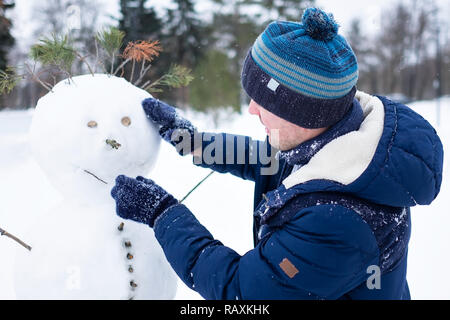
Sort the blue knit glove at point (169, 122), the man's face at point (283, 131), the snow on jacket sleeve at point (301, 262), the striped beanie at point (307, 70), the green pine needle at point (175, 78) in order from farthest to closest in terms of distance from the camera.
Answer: the green pine needle at point (175, 78) < the blue knit glove at point (169, 122) < the man's face at point (283, 131) < the striped beanie at point (307, 70) < the snow on jacket sleeve at point (301, 262)

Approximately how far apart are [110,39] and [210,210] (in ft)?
10.8

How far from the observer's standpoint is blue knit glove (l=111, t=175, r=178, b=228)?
1.21 metres

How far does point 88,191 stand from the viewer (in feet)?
5.22

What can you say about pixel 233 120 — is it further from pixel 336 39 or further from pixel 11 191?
pixel 336 39

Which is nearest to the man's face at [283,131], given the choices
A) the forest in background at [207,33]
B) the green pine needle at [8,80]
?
the green pine needle at [8,80]

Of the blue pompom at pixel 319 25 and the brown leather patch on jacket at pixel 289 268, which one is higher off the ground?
the blue pompom at pixel 319 25

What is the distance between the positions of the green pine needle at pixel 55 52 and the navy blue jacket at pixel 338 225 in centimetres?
99

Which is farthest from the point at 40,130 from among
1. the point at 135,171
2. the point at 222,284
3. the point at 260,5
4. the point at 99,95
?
the point at 260,5

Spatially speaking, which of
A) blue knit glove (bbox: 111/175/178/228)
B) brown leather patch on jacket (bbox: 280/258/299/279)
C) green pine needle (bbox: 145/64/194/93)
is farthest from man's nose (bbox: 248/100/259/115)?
green pine needle (bbox: 145/64/194/93)

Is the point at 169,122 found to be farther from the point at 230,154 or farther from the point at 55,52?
the point at 55,52

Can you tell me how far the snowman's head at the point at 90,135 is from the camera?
1.50m

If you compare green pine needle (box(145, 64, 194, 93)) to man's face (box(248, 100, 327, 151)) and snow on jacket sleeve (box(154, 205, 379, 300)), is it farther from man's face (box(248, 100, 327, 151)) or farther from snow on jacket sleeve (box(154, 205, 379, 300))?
snow on jacket sleeve (box(154, 205, 379, 300))

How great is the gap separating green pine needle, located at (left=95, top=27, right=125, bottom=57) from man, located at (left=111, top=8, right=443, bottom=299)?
78 centimetres

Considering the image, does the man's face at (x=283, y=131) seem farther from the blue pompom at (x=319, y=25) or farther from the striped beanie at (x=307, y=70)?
the blue pompom at (x=319, y=25)
